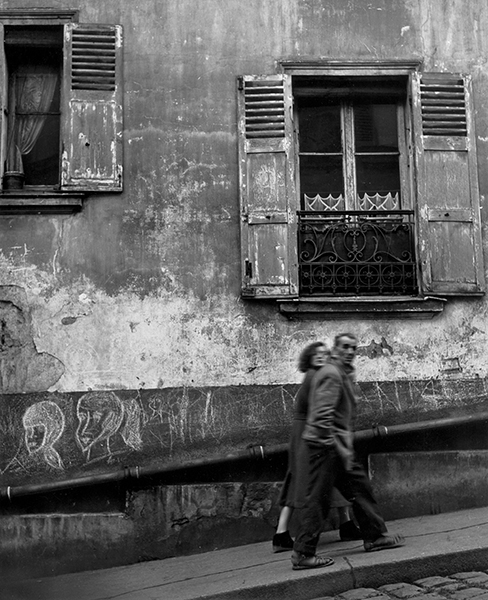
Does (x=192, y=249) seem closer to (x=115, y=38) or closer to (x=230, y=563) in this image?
(x=115, y=38)

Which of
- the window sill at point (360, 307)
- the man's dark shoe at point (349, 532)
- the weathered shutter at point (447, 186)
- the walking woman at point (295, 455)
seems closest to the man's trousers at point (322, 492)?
the walking woman at point (295, 455)

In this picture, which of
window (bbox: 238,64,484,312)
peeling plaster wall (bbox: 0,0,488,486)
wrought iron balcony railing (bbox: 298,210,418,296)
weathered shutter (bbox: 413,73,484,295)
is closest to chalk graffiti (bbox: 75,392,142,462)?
peeling plaster wall (bbox: 0,0,488,486)

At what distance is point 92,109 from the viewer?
8.48 metres

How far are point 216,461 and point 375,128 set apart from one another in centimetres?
345

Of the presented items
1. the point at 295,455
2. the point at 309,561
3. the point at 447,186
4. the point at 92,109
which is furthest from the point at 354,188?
the point at 309,561

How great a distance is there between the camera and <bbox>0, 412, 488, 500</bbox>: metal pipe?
7.73 metres

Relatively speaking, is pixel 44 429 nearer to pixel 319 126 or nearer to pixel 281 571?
pixel 281 571

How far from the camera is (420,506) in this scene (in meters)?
7.89

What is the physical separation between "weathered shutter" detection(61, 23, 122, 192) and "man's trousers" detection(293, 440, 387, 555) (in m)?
3.22

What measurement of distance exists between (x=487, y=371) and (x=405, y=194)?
69.5 inches

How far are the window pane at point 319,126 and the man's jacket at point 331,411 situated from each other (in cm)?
292

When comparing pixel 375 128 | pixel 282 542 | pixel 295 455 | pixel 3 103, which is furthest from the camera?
pixel 375 128

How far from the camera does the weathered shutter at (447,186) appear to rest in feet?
27.4

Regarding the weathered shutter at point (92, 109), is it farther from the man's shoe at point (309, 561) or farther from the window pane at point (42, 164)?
the man's shoe at point (309, 561)
